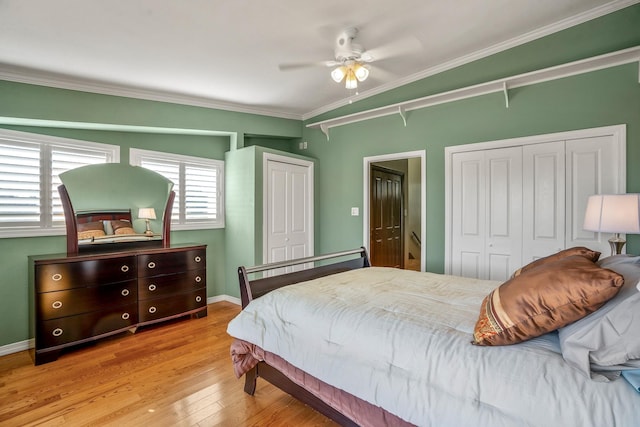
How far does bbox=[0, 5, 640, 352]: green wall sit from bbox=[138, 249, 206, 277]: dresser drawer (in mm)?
545

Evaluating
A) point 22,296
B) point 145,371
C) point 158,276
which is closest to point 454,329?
point 145,371

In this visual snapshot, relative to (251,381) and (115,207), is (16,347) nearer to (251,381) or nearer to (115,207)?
(115,207)

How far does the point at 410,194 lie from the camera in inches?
259

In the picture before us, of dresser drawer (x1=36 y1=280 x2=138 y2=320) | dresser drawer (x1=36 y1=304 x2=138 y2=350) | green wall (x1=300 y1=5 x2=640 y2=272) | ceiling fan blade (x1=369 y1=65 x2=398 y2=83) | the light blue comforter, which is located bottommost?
dresser drawer (x1=36 y1=304 x2=138 y2=350)

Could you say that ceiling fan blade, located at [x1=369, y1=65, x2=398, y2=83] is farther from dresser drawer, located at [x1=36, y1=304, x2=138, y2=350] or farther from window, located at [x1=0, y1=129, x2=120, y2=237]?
dresser drawer, located at [x1=36, y1=304, x2=138, y2=350]

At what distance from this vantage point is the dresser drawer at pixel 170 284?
3.40m

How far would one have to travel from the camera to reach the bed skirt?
1468 millimetres

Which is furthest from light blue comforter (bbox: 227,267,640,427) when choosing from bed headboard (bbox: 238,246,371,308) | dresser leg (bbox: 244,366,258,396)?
dresser leg (bbox: 244,366,258,396)

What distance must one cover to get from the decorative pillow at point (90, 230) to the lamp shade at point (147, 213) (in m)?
0.42

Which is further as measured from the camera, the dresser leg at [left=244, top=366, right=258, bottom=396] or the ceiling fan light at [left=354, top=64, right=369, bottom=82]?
the ceiling fan light at [left=354, top=64, right=369, bottom=82]

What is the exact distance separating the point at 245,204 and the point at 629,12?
161 inches

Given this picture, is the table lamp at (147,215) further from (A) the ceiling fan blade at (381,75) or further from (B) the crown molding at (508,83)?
(A) the ceiling fan blade at (381,75)

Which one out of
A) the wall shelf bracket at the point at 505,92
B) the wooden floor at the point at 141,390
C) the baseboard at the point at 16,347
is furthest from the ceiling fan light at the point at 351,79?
the baseboard at the point at 16,347

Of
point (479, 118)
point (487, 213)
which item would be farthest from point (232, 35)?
point (487, 213)
